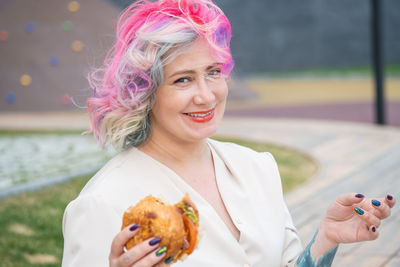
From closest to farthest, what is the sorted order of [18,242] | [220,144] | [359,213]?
1. [359,213]
2. [220,144]
3. [18,242]

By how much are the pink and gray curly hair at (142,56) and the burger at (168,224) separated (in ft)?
1.64

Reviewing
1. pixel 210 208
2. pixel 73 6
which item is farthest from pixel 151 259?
pixel 73 6

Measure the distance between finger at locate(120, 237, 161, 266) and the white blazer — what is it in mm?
281

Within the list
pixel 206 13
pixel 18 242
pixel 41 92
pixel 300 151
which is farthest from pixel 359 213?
pixel 41 92

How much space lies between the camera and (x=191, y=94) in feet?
6.25

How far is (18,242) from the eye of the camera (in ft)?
13.9

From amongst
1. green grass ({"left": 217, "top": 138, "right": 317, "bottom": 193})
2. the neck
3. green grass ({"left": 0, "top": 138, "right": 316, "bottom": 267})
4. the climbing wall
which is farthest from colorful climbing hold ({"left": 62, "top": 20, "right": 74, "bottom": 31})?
the neck

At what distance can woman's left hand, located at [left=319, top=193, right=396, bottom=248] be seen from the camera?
1.80m

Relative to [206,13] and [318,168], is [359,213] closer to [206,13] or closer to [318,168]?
[206,13]

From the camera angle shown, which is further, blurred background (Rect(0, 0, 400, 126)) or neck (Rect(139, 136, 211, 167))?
blurred background (Rect(0, 0, 400, 126))

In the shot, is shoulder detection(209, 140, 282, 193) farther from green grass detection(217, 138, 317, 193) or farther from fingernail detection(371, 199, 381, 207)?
green grass detection(217, 138, 317, 193)

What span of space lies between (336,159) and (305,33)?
46.4ft

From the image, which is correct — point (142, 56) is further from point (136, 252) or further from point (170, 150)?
point (136, 252)

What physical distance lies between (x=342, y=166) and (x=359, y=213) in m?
4.68
